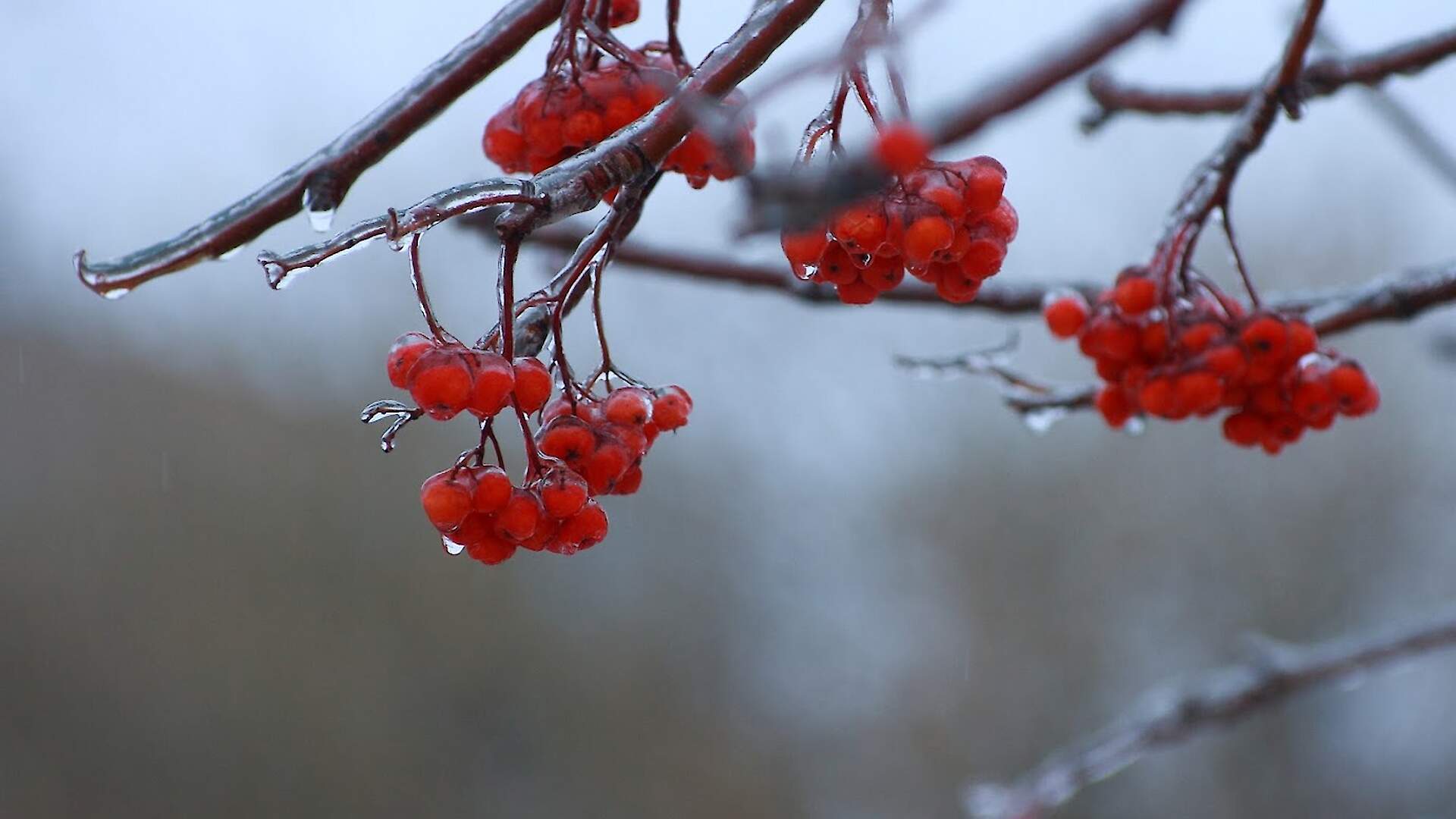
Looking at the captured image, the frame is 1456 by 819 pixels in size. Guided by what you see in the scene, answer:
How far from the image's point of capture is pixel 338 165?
658 mm

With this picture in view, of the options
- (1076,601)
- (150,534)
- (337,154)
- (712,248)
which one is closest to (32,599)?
(150,534)

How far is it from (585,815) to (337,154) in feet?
28.3

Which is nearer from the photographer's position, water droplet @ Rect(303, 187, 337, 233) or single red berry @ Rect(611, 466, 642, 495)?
water droplet @ Rect(303, 187, 337, 233)

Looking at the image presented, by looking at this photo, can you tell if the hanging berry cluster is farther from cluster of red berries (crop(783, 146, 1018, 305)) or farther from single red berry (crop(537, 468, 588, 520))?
cluster of red berries (crop(783, 146, 1018, 305))

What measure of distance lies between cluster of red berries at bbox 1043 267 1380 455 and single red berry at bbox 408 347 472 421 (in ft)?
2.26

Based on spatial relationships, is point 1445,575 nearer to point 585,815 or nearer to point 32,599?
point 585,815

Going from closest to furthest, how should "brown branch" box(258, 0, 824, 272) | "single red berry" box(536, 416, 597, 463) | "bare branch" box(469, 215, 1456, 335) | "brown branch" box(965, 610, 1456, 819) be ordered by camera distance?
"brown branch" box(258, 0, 824, 272), "single red berry" box(536, 416, 597, 463), "bare branch" box(469, 215, 1456, 335), "brown branch" box(965, 610, 1456, 819)

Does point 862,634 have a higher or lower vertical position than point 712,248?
lower

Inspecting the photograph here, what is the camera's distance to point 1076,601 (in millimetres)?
8617

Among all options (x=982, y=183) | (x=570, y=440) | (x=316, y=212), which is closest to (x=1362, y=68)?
(x=982, y=183)

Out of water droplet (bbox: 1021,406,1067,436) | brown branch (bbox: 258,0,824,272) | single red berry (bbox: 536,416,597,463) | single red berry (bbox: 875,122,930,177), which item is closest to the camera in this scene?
single red berry (bbox: 875,122,930,177)

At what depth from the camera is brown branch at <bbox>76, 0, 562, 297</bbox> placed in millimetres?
658

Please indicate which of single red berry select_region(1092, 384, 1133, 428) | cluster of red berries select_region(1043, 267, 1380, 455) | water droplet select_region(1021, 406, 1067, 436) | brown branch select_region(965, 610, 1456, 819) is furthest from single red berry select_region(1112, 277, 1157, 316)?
brown branch select_region(965, 610, 1456, 819)

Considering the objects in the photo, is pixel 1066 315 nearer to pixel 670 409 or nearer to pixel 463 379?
pixel 670 409
